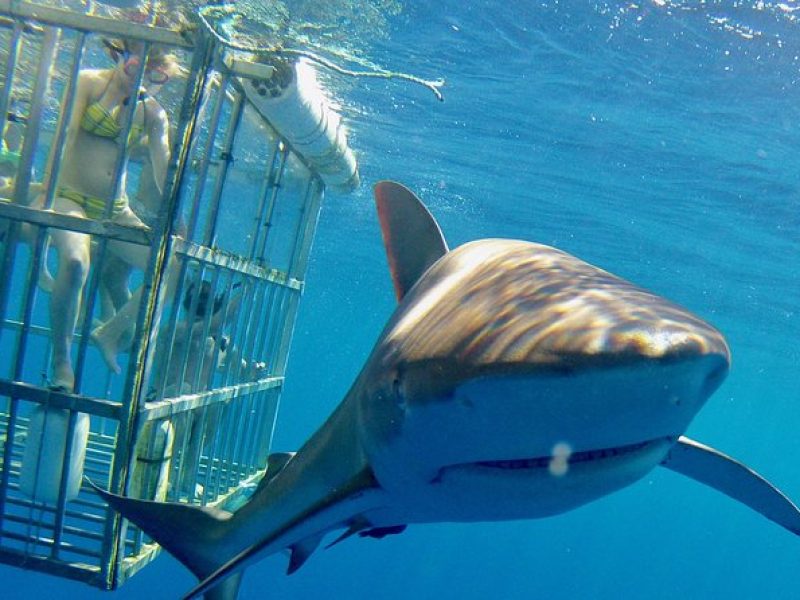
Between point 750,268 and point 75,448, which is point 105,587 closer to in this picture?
point 75,448

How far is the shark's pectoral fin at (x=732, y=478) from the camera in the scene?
11.0 feet

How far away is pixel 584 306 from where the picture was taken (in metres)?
2.07

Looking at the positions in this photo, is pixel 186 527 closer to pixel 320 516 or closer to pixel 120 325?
pixel 320 516

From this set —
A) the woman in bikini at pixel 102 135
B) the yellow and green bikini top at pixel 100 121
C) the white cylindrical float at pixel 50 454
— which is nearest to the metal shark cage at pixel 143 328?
the white cylindrical float at pixel 50 454

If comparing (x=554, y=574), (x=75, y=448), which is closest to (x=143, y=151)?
(x=75, y=448)

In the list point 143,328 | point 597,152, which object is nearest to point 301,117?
point 143,328

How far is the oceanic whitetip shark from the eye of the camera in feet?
5.79

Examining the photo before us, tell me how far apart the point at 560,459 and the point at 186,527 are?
87.1 inches

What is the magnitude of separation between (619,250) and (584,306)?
64.5 feet

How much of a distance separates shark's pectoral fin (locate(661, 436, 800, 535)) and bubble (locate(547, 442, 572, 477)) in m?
1.39

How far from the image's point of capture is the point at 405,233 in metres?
4.13

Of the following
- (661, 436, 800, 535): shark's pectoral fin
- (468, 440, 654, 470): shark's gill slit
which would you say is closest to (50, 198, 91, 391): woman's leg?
(468, 440, 654, 470): shark's gill slit

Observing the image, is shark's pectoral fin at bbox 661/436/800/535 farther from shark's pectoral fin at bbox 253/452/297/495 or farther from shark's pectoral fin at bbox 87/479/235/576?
shark's pectoral fin at bbox 87/479/235/576

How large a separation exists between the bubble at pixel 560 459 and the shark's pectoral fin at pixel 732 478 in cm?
139
